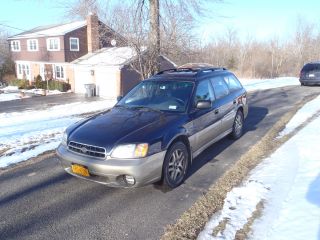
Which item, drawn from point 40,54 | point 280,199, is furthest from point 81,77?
point 280,199

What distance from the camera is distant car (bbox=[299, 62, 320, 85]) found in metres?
18.5

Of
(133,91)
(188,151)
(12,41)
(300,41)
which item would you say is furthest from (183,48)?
(300,41)

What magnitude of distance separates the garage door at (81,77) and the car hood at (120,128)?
22891mm

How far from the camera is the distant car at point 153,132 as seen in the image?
4.10m

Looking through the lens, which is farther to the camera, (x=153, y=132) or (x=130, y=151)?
(x=153, y=132)

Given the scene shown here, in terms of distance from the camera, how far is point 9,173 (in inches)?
214

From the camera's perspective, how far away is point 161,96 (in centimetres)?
556

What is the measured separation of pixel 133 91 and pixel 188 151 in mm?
1850

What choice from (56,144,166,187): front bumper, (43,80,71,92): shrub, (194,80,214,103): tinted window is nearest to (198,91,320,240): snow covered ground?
(56,144,166,187): front bumper

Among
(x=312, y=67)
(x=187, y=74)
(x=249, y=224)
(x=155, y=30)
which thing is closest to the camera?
(x=249, y=224)

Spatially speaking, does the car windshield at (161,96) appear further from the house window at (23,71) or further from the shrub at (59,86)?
the house window at (23,71)

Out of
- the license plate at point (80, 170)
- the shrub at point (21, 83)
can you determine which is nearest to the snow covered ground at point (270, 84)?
the license plate at point (80, 170)

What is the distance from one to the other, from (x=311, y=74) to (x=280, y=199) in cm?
1698

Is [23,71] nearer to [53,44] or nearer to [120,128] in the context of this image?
[53,44]
